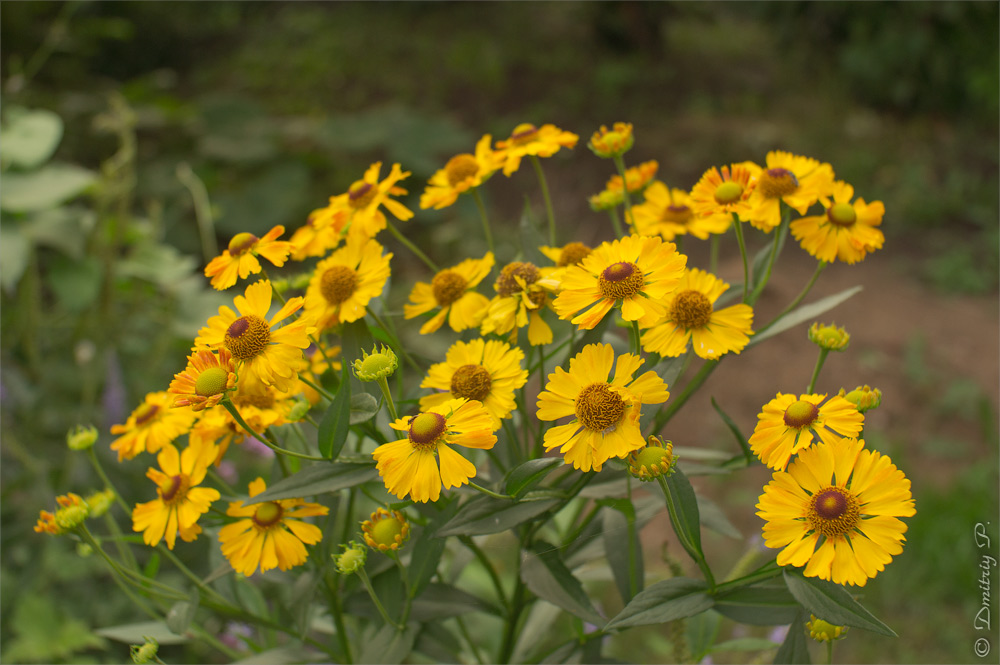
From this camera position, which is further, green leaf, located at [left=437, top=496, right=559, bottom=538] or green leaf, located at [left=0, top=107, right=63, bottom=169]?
green leaf, located at [left=0, top=107, right=63, bottom=169]

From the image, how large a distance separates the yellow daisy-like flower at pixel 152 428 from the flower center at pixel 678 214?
1.49 feet

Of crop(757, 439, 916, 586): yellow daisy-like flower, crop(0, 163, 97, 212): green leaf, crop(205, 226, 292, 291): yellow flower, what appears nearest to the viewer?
crop(757, 439, 916, 586): yellow daisy-like flower

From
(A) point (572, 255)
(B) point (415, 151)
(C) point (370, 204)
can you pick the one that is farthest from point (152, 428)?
(B) point (415, 151)

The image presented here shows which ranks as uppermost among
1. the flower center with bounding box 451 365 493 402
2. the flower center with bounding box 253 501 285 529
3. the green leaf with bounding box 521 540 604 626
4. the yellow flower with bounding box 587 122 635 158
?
the yellow flower with bounding box 587 122 635 158

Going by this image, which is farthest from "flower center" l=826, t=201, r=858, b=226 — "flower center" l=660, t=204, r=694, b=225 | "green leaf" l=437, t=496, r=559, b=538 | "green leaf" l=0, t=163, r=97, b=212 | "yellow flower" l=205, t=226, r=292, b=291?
"green leaf" l=0, t=163, r=97, b=212

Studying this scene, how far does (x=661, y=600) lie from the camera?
55cm

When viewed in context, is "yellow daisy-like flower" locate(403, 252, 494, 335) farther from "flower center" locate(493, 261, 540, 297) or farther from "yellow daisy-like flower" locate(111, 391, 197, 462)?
"yellow daisy-like flower" locate(111, 391, 197, 462)

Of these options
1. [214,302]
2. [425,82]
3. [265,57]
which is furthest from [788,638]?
[265,57]

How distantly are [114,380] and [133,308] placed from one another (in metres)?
0.31

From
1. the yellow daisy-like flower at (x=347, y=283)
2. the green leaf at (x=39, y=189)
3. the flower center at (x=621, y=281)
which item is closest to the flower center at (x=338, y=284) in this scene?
the yellow daisy-like flower at (x=347, y=283)

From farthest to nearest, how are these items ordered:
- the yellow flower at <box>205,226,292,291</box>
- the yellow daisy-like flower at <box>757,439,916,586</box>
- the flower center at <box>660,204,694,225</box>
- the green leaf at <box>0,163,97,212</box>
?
the green leaf at <box>0,163,97,212</box> < the flower center at <box>660,204,694,225</box> < the yellow flower at <box>205,226,292,291</box> < the yellow daisy-like flower at <box>757,439,916,586</box>

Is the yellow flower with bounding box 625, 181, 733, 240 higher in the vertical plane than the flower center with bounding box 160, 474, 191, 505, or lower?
higher

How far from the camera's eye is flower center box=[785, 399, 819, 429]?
51 cm

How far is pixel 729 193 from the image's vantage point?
605 mm
